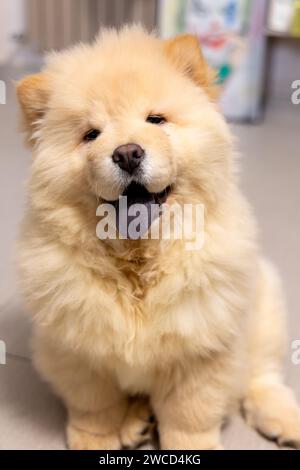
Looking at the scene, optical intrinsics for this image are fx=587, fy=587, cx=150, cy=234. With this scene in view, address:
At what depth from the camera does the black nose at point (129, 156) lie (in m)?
0.90

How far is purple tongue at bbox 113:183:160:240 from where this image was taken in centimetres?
98

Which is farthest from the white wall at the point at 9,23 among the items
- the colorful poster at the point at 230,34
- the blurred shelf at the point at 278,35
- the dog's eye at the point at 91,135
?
the dog's eye at the point at 91,135

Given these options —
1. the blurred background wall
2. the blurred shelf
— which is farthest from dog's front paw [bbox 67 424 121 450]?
the blurred shelf

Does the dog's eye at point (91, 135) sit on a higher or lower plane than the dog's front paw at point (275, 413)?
higher

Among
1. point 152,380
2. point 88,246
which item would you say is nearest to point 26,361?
point 152,380

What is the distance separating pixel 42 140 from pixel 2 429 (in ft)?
2.09

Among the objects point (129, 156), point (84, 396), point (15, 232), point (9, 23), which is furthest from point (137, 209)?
point (9, 23)

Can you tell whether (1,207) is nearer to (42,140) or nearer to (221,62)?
A: (42,140)

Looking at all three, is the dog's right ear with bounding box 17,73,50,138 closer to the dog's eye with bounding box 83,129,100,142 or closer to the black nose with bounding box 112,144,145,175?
the dog's eye with bounding box 83,129,100,142

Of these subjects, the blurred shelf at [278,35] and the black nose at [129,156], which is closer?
the black nose at [129,156]

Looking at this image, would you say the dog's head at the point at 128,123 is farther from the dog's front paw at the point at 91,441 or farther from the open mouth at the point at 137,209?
the dog's front paw at the point at 91,441

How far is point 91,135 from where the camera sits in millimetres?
993

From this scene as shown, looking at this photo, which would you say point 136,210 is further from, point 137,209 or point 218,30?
point 218,30

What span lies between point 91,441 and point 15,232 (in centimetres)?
95
